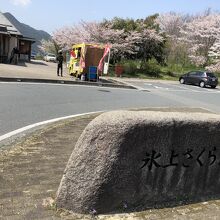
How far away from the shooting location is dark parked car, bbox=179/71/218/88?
112 feet

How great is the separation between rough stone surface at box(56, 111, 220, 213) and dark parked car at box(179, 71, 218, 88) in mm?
30447

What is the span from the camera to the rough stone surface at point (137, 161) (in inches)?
151

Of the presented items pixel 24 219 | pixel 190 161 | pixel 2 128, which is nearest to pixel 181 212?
pixel 190 161

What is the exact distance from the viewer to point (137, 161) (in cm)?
406

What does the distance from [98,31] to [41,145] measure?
3436 cm

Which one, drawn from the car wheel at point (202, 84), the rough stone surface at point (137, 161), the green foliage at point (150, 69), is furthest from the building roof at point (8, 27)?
the rough stone surface at point (137, 161)

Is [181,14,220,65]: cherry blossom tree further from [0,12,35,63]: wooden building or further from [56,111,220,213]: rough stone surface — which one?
[56,111,220,213]: rough stone surface

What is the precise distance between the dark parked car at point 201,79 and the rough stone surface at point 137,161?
3045 cm

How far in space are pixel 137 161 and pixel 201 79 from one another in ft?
104

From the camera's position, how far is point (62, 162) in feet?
19.4

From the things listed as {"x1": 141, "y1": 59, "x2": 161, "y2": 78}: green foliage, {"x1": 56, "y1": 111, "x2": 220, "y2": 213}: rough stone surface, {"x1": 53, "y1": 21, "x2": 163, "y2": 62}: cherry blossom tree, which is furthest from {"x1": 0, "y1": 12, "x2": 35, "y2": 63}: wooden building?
{"x1": 56, "y1": 111, "x2": 220, "y2": 213}: rough stone surface

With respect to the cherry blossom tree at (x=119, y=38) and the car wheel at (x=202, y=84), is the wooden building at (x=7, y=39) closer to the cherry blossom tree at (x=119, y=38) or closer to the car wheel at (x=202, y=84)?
the cherry blossom tree at (x=119, y=38)

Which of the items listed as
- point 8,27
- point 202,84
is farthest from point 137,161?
point 8,27

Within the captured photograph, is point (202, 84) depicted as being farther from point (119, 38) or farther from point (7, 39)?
point (7, 39)
